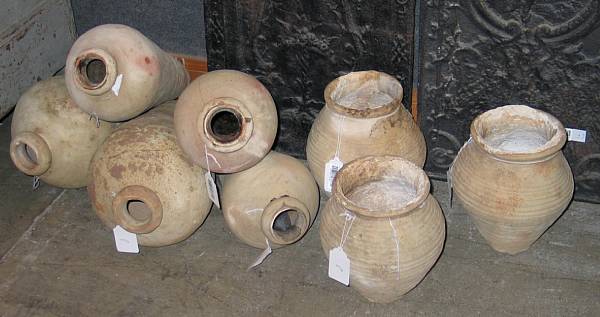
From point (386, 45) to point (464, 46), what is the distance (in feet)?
1.01

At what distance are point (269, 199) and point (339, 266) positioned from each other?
365mm

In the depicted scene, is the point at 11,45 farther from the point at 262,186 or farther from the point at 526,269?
the point at 526,269

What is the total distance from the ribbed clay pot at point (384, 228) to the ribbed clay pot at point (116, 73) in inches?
30.6

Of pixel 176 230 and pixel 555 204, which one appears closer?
pixel 555 204

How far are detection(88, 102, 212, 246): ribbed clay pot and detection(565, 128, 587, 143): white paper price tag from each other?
4.54ft

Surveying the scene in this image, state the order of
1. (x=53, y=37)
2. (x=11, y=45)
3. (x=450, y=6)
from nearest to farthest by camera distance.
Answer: (x=450, y=6) → (x=11, y=45) → (x=53, y=37)

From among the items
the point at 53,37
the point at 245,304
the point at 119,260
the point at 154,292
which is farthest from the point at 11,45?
the point at 245,304

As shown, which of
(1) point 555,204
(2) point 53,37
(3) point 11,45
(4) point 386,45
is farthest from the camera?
(2) point 53,37

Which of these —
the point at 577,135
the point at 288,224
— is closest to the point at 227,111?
the point at 288,224

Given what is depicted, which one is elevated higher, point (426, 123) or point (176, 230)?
point (426, 123)

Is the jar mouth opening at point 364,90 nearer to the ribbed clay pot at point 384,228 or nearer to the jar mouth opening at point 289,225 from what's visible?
the ribbed clay pot at point 384,228

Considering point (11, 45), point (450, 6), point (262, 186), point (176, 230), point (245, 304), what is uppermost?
point (450, 6)

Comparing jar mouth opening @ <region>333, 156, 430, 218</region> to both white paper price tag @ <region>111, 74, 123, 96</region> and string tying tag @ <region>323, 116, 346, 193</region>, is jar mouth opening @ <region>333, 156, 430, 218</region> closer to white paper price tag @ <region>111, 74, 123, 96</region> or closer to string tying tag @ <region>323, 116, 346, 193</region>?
string tying tag @ <region>323, 116, 346, 193</region>

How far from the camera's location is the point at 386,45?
9.80 feet
